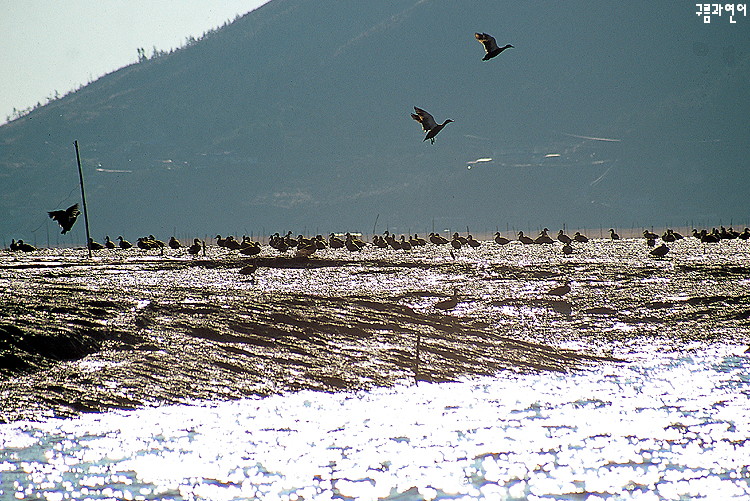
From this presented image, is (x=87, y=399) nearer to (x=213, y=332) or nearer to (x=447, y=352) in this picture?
(x=213, y=332)

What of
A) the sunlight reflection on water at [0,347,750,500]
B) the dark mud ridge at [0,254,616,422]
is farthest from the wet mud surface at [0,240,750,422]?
the sunlight reflection on water at [0,347,750,500]

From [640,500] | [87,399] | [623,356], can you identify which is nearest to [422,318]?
[623,356]

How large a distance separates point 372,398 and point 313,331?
3.93m

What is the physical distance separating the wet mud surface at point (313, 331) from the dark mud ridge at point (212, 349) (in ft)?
Result: 0.11

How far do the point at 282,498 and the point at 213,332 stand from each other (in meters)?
7.22

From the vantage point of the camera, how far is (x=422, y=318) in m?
19.1

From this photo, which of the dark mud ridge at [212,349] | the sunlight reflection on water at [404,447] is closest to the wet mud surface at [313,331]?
the dark mud ridge at [212,349]

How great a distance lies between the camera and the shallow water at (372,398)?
944cm

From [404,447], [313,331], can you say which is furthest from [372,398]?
[313,331]

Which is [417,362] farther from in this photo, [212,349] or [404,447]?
[404,447]

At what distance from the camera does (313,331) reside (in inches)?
655

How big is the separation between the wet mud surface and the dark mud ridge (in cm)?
3

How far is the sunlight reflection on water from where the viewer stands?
9133 mm

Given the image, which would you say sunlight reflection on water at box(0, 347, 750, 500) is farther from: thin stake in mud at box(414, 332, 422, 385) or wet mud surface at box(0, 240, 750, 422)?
wet mud surface at box(0, 240, 750, 422)
